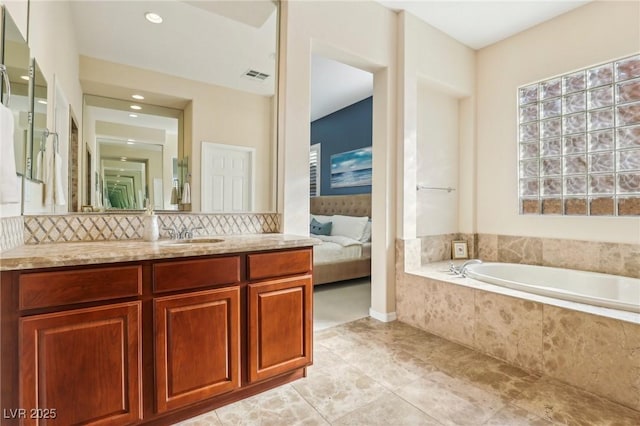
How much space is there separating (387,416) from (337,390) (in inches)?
13.4

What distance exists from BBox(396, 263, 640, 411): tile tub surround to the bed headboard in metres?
2.20

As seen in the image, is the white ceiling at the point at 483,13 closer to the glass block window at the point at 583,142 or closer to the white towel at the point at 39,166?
the glass block window at the point at 583,142

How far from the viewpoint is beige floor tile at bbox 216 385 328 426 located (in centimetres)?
156

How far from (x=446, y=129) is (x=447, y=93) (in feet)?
1.28

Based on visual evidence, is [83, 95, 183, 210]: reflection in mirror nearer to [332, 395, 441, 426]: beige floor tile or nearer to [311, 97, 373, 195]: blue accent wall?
[332, 395, 441, 426]: beige floor tile

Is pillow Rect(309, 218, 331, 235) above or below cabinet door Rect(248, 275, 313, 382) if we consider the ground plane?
above

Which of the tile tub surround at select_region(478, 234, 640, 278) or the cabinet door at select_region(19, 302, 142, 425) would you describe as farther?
the tile tub surround at select_region(478, 234, 640, 278)

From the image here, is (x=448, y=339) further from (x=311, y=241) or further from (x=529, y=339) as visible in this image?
(x=311, y=241)

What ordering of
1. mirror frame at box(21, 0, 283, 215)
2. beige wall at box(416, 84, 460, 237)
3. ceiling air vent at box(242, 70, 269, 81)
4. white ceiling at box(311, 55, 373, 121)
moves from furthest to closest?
white ceiling at box(311, 55, 373, 121) → beige wall at box(416, 84, 460, 237) → ceiling air vent at box(242, 70, 269, 81) → mirror frame at box(21, 0, 283, 215)

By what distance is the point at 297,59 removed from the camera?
235cm

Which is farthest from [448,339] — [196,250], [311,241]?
[196,250]

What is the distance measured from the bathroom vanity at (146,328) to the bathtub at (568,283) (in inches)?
63.4

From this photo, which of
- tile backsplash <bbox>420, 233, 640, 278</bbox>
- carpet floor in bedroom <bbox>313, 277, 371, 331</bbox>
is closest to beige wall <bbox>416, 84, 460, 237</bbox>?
tile backsplash <bbox>420, 233, 640, 278</bbox>

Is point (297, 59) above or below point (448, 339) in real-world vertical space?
above
